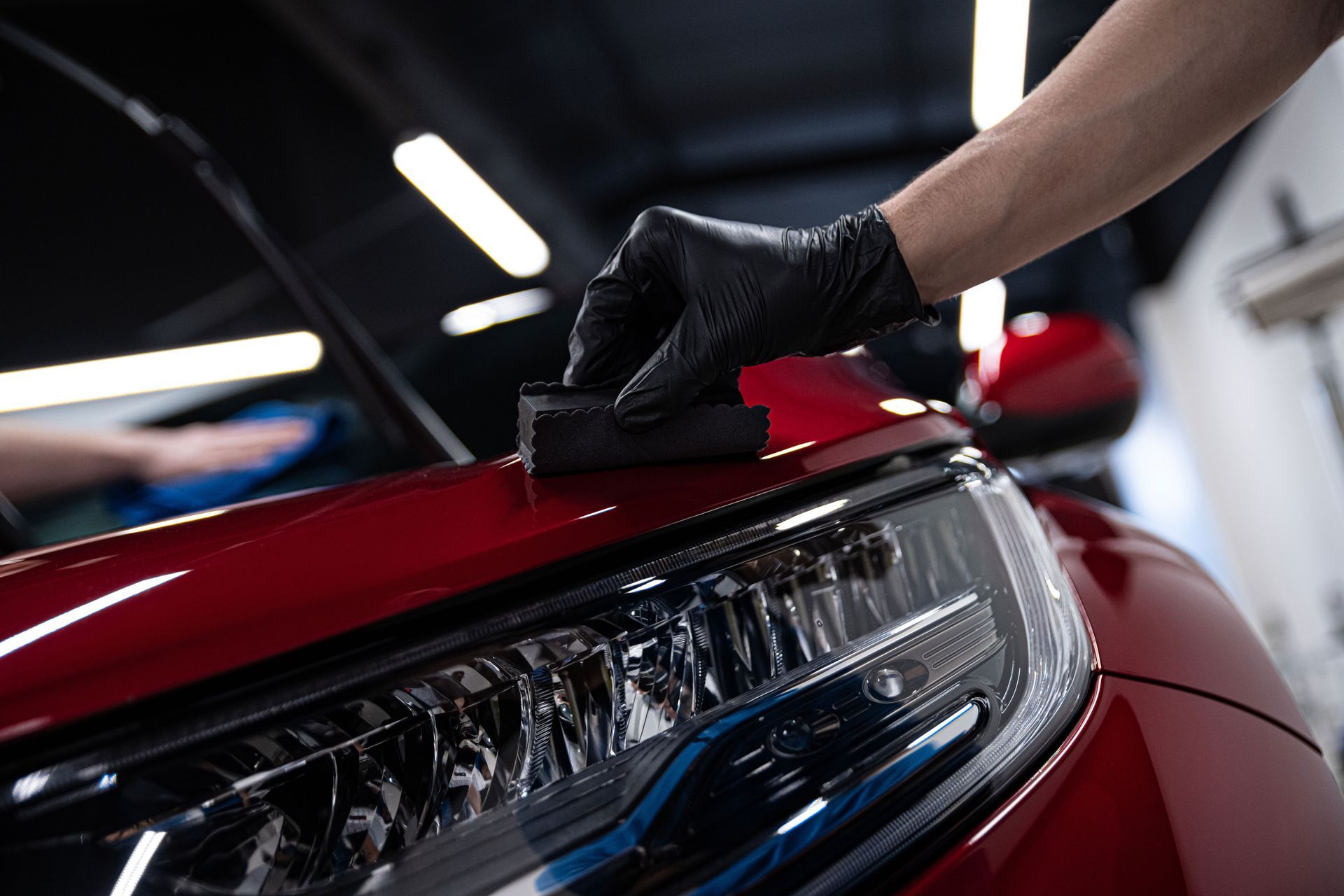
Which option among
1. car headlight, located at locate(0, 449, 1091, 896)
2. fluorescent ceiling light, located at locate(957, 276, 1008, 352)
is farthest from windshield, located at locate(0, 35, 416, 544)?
fluorescent ceiling light, located at locate(957, 276, 1008, 352)

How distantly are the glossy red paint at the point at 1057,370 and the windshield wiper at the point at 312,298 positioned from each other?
0.88m

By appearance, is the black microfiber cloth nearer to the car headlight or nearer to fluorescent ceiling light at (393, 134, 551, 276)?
the car headlight

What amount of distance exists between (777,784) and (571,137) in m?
6.39

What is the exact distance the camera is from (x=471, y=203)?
199 inches

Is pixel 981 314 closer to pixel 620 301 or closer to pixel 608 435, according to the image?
pixel 620 301

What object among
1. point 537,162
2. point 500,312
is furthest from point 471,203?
point 500,312

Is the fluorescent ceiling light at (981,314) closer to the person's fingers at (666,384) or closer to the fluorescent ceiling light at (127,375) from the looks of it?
the fluorescent ceiling light at (127,375)

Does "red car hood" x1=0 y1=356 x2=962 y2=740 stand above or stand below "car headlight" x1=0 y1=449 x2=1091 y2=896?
above

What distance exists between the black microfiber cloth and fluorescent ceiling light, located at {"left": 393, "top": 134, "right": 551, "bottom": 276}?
4.16m

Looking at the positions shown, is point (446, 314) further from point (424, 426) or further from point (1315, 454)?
point (1315, 454)

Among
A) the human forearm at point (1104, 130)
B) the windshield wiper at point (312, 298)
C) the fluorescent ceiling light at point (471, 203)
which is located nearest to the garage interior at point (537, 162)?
the fluorescent ceiling light at point (471, 203)

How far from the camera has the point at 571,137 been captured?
20.5ft

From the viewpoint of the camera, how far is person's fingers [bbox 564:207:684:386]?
2.49ft

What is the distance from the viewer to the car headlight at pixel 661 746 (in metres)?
0.41
